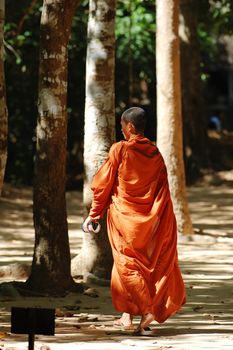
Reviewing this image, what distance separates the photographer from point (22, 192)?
28734 millimetres

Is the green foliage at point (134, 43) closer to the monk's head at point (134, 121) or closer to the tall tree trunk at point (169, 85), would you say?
the tall tree trunk at point (169, 85)

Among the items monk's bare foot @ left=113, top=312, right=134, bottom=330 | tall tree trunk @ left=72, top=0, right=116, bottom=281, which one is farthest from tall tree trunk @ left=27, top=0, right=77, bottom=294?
monk's bare foot @ left=113, top=312, right=134, bottom=330

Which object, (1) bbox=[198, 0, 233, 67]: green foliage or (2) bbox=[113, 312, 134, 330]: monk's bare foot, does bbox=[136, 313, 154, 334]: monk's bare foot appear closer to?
(2) bbox=[113, 312, 134, 330]: monk's bare foot

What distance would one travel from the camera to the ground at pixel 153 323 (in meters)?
8.78

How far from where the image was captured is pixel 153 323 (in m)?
9.95

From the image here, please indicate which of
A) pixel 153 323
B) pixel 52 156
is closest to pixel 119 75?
Result: pixel 52 156

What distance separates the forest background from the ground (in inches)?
336

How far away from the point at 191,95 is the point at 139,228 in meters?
19.5

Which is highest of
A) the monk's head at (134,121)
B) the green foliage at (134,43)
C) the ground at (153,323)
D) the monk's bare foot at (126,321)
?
the green foliage at (134,43)

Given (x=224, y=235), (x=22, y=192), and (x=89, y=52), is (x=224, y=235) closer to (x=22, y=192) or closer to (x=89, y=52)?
(x=89, y=52)

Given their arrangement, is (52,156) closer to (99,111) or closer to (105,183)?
(99,111)

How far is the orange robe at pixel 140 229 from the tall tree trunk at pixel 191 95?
18.3 meters

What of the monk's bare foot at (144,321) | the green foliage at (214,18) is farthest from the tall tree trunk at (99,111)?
the green foliage at (214,18)

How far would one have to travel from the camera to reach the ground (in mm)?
8781
